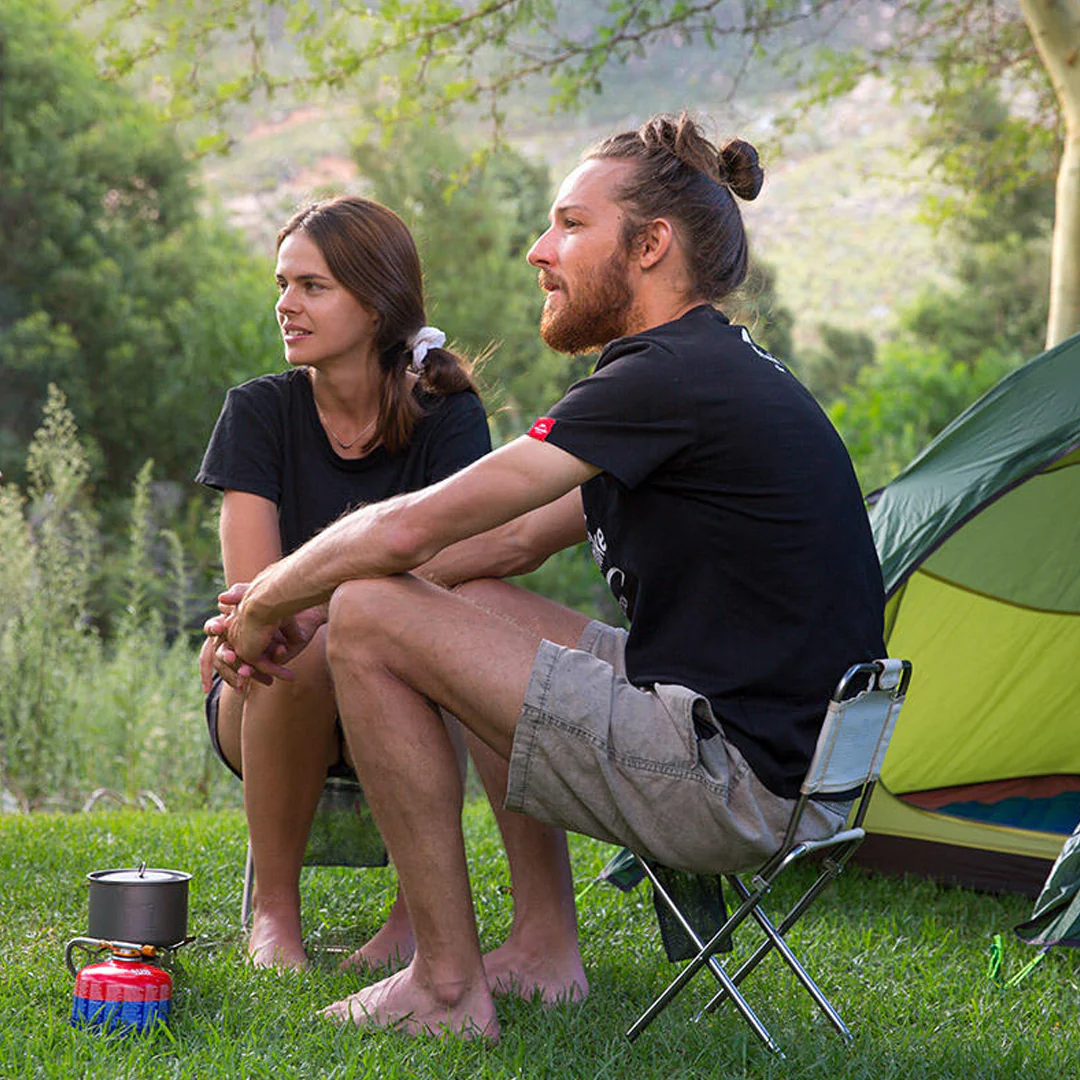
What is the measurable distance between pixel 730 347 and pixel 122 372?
42.4 ft

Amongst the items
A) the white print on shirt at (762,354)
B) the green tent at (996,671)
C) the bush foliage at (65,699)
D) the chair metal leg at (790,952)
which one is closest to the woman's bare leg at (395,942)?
the chair metal leg at (790,952)

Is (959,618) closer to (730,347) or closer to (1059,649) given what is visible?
(1059,649)

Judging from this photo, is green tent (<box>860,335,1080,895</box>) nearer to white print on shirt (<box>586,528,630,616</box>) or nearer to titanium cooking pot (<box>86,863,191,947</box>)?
white print on shirt (<box>586,528,630,616</box>)

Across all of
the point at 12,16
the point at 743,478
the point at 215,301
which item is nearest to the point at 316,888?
the point at 743,478

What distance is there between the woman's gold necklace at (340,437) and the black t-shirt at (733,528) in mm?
896

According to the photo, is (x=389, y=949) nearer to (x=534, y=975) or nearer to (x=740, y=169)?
(x=534, y=975)

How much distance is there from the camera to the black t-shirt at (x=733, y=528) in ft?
6.52

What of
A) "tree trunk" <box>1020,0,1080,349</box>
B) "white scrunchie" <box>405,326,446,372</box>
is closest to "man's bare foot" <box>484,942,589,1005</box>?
"white scrunchie" <box>405,326,446,372</box>

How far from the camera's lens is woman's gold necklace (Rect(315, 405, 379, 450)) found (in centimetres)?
286

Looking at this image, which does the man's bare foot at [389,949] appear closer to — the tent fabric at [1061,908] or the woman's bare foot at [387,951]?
the woman's bare foot at [387,951]

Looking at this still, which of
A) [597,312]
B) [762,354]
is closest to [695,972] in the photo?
[762,354]

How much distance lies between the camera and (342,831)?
9.13 ft

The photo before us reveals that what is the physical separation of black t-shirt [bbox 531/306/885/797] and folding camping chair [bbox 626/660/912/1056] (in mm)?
68

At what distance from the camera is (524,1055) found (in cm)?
203
